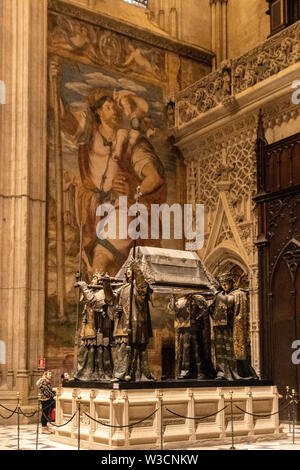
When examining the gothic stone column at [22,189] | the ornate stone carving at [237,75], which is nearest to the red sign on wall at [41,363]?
the gothic stone column at [22,189]

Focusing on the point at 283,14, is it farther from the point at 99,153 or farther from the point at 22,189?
the point at 22,189

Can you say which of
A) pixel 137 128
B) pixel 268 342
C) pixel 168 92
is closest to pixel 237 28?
pixel 168 92

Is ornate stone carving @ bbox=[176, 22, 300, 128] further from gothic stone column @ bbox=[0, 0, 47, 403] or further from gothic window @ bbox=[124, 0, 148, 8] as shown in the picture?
gothic stone column @ bbox=[0, 0, 47, 403]

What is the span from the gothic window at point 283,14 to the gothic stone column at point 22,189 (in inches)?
222

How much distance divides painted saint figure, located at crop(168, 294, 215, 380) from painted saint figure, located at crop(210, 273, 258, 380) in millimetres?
181

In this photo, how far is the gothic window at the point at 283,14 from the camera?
17.2 meters

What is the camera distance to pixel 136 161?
60.8 feet

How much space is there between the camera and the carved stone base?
1029 cm

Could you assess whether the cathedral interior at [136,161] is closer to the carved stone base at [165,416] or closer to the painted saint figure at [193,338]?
the carved stone base at [165,416]

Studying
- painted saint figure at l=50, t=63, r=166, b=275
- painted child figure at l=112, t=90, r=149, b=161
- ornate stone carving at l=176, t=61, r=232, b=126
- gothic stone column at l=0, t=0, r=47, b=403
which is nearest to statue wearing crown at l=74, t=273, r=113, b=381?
gothic stone column at l=0, t=0, r=47, b=403

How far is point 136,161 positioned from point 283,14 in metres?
5.15

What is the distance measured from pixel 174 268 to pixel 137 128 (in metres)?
7.52

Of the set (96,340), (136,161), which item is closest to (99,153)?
(136,161)
